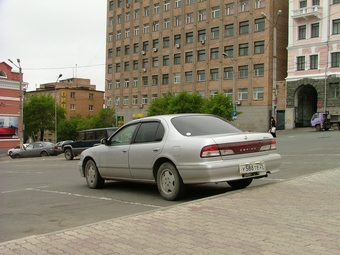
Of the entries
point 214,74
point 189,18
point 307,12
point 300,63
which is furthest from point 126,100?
point 307,12

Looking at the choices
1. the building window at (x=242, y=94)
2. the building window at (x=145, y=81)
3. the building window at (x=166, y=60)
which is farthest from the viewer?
the building window at (x=145, y=81)

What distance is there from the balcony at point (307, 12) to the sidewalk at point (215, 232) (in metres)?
44.8

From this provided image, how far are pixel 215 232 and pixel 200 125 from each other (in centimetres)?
331

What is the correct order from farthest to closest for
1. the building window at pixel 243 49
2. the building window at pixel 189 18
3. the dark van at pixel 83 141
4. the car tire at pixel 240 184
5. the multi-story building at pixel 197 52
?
the building window at pixel 189 18 < the building window at pixel 243 49 < the multi-story building at pixel 197 52 < the dark van at pixel 83 141 < the car tire at pixel 240 184

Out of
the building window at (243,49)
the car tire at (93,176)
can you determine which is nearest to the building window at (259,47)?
the building window at (243,49)

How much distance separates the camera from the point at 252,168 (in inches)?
303

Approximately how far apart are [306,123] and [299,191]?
4803 centimetres

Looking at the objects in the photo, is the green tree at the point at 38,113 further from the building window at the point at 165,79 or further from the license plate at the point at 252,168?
the license plate at the point at 252,168

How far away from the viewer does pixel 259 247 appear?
4.46m

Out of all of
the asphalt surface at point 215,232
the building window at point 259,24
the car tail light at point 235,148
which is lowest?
the asphalt surface at point 215,232

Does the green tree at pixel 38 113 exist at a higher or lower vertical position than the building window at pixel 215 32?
lower

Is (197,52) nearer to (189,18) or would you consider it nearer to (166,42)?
(189,18)

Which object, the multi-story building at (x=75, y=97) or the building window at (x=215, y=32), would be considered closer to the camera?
the building window at (x=215, y=32)

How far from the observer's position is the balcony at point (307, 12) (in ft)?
155
